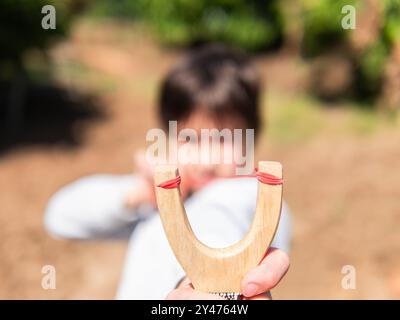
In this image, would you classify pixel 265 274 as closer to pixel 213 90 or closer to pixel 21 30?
pixel 213 90

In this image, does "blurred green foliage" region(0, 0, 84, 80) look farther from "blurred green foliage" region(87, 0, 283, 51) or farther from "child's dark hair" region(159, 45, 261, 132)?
"child's dark hair" region(159, 45, 261, 132)

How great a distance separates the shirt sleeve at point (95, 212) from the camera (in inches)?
65.3

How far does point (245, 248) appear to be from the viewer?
893 millimetres

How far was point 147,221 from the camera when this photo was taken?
1552 mm

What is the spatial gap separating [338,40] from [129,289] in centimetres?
773

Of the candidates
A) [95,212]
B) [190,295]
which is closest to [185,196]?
[95,212]

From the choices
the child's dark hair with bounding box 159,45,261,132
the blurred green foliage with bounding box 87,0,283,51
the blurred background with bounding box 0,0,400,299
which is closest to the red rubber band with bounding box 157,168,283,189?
the child's dark hair with bounding box 159,45,261,132

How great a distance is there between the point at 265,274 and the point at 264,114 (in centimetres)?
710

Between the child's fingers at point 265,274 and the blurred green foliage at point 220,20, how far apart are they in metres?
9.87

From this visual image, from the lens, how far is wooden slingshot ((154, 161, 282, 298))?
0.86 m

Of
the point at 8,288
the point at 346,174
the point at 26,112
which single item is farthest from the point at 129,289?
the point at 26,112

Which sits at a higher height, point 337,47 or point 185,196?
point 337,47

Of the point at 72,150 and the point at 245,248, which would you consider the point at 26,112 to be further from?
the point at 245,248

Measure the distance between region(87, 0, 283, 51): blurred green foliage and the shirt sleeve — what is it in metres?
9.05
